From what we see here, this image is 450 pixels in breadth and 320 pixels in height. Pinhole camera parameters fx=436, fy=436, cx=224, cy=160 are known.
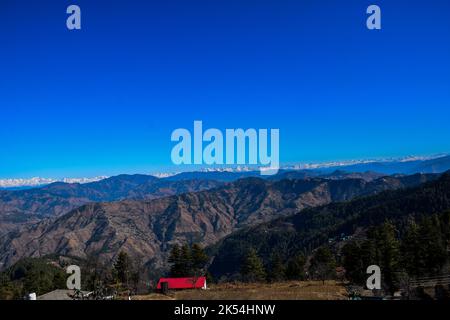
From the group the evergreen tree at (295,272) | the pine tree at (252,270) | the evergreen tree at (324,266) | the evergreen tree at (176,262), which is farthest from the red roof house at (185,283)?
the evergreen tree at (295,272)

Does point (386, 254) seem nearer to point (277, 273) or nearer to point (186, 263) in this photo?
point (186, 263)

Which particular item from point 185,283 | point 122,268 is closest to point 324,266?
point 185,283

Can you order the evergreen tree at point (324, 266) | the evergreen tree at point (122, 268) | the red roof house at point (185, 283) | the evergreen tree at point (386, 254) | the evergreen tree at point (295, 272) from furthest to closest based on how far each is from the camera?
the evergreen tree at point (295, 272) → the evergreen tree at point (122, 268) → the evergreen tree at point (324, 266) → the red roof house at point (185, 283) → the evergreen tree at point (386, 254)

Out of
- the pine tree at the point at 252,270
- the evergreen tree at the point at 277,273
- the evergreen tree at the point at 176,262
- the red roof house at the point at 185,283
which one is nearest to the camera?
the red roof house at the point at 185,283

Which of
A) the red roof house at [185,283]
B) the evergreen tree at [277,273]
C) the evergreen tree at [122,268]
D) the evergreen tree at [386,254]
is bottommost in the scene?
the evergreen tree at [277,273]

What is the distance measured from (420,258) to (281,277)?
38017mm

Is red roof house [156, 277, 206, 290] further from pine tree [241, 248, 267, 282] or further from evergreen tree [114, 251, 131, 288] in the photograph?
pine tree [241, 248, 267, 282]

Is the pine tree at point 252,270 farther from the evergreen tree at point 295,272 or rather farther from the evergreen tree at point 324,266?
the evergreen tree at point 324,266

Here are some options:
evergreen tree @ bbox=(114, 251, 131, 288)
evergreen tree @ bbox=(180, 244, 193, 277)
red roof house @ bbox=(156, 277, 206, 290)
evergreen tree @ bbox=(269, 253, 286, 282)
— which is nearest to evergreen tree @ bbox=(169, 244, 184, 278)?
evergreen tree @ bbox=(180, 244, 193, 277)
